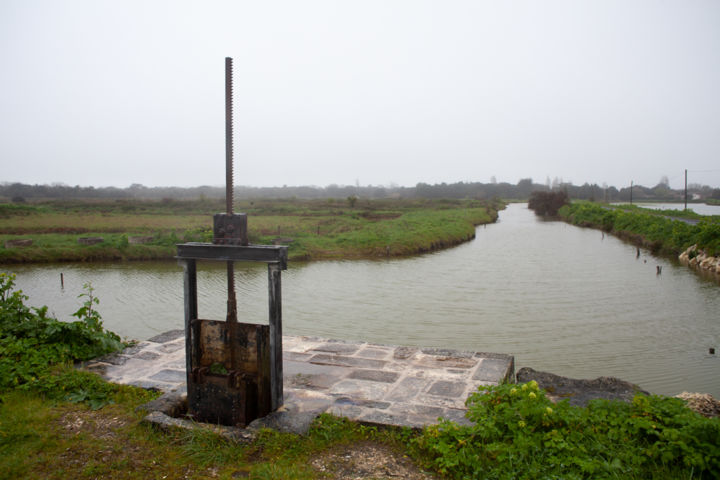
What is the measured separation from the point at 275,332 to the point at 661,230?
21.8 meters

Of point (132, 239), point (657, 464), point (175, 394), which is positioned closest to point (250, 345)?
point (175, 394)

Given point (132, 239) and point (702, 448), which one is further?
point (132, 239)

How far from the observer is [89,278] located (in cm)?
1461

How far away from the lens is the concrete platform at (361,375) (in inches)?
156

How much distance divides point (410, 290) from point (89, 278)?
9.23 meters

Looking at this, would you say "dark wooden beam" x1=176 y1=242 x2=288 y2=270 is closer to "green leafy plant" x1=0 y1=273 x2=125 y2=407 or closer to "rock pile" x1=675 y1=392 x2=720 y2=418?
"green leafy plant" x1=0 y1=273 x2=125 y2=407

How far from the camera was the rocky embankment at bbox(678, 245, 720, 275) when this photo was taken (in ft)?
49.5

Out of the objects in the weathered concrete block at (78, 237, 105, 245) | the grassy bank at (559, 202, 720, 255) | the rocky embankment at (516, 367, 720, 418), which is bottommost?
the rocky embankment at (516, 367, 720, 418)

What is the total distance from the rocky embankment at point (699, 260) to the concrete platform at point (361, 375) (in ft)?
43.9

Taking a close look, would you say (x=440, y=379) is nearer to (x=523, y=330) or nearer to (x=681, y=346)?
(x=523, y=330)

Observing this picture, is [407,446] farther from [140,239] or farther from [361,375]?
[140,239]

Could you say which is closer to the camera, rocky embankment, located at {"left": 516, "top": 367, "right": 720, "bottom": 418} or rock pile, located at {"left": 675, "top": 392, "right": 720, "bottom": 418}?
rock pile, located at {"left": 675, "top": 392, "right": 720, "bottom": 418}

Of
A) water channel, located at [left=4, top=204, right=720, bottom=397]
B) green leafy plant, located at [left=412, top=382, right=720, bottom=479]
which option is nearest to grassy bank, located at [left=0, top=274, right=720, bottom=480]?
green leafy plant, located at [left=412, top=382, right=720, bottom=479]

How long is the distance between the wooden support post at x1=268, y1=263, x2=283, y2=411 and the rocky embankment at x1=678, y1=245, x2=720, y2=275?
50.4 ft
